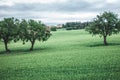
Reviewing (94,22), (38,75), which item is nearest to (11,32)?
(94,22)

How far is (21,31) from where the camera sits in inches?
2504

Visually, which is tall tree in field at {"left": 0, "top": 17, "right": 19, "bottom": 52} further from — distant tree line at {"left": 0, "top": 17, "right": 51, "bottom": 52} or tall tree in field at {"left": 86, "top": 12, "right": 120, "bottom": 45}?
tall tree in field at {"left": 86, "top": 12, "right": 120, "bottom": 45}

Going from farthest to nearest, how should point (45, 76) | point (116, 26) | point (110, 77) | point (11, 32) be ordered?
point (116, 26) < point (11, 32) < point (45, 76) < point (110, 77)

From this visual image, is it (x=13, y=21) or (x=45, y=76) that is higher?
(x=13, y=21)

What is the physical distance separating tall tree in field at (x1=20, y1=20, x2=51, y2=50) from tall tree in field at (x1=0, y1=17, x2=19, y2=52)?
1.78 metres

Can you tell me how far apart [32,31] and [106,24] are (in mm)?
21374

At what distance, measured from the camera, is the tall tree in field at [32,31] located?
63219mm

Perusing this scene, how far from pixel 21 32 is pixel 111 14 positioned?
2635 cm

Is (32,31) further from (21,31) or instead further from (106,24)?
(106,24)

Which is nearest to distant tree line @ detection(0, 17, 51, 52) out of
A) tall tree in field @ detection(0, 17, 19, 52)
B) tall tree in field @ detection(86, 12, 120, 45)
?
tall tree in field @ detection(0, 17, 19, 52)

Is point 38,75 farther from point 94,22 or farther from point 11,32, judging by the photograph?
point 94,22

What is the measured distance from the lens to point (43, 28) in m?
65.0

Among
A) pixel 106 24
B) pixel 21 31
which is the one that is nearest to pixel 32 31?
pixel 21 31

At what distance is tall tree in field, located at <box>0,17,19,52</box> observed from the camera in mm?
61469
